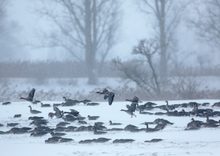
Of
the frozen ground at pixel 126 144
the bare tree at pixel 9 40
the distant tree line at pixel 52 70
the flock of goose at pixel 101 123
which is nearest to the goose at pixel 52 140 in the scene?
the flock of goose at pixel 101 123

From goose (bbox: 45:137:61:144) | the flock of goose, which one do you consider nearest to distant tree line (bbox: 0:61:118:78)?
the flock of goose

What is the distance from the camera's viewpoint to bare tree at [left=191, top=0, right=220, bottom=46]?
1384 inches

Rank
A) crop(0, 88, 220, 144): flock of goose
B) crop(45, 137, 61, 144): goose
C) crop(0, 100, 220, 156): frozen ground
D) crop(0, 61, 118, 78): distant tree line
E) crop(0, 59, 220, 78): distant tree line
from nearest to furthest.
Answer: crop(0, 100, 220, 156): frozen ground, crop(45, 137, 61, 144): goose, crop(0, 88, 220, 144): flock of goose, crop(0, 59, 220, 78): distant tree line, crop(0, 61, 118, 78): distant tree line

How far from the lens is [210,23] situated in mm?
35438

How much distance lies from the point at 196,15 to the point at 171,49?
13.6 ft

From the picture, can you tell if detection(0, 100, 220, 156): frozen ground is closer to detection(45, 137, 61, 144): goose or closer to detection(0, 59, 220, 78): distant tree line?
detection(45, 137, 61, 144): goose

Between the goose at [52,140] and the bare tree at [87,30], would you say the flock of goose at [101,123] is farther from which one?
the bare tree at [87,30]

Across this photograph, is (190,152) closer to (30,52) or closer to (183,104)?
(183,104)

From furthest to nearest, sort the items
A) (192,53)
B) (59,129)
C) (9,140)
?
(192,53) < (59,129) < (9,140)

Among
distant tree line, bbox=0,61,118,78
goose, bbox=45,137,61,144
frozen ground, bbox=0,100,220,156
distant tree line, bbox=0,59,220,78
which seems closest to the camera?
frozen ground, bbox=0,100,220,156

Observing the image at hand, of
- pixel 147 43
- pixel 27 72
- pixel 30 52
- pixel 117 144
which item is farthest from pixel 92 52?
pixel 117 144

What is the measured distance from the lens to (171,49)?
39594 millimetres

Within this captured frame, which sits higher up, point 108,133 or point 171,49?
point 171,49

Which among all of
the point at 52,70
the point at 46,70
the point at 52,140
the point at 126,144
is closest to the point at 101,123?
the point at 52,140
